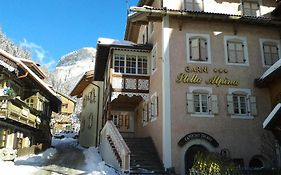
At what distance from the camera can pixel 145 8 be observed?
18.3 meters

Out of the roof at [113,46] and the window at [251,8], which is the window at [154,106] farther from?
the window at [251,8]

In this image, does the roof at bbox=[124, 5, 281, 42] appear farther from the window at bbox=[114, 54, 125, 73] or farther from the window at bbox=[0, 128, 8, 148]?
the window at bbox=[0, 128, 8, 148]

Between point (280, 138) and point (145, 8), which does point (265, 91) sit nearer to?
point (280, 138)

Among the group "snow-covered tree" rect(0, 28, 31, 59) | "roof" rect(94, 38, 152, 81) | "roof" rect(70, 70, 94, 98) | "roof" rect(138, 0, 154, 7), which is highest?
"snow-covered tree" rect(0, 28, 31, 59)

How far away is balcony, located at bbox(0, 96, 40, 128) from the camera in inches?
766

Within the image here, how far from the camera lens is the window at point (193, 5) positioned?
20.0m

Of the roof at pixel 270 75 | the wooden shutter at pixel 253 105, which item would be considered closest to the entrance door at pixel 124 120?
the wooden shutter at pixel 253 105

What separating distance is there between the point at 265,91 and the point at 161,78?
20.4 ft

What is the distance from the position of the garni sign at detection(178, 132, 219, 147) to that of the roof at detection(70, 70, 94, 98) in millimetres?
18718

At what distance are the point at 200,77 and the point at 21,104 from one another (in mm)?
12317

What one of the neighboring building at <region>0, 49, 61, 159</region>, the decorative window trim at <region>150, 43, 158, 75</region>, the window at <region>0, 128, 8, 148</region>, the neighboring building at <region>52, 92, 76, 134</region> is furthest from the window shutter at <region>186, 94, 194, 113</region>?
the neighboring building at <region>52, 92, 76, 134</region>

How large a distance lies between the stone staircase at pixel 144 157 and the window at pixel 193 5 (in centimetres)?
853

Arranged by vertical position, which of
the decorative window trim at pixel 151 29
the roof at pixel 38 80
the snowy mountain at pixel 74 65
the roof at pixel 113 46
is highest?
the snowy mountain at pixel 74 65

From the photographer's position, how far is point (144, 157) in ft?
58.4
